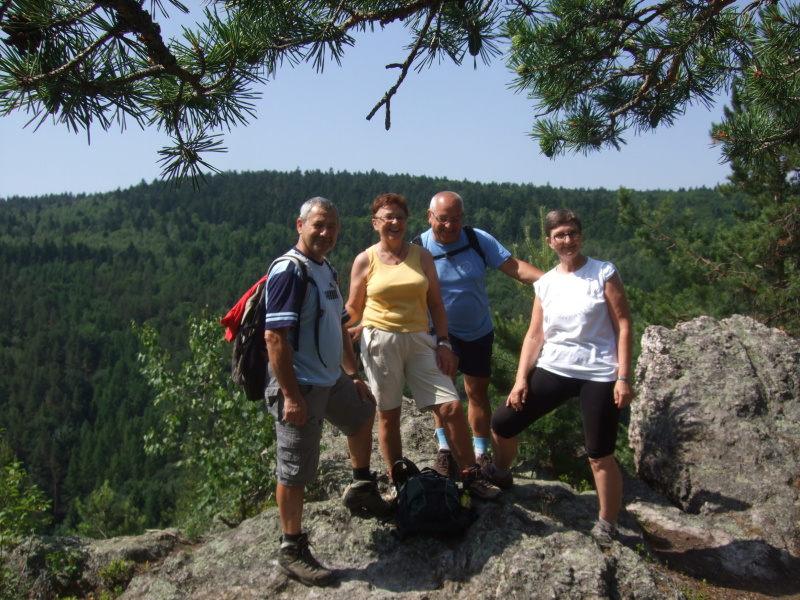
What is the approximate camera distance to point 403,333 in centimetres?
362

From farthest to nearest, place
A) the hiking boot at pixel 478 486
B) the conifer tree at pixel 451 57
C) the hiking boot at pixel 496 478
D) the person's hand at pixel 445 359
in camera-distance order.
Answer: the hiking boot at pixel 496 478 → the person's hand at pixel 445 359 → the hiking boot at pixel 478 486 → the conifer tree at pixel 451 57

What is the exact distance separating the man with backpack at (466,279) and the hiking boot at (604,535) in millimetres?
645

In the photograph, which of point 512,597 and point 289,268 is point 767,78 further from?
point 512,597

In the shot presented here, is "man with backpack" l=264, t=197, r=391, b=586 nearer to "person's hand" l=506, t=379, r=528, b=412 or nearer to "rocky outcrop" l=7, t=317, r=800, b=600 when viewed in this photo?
"rocky outcrop" l=7, t=317, r=800, b=600

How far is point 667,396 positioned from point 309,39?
12.5 ft

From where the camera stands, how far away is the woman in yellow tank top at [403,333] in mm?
3617

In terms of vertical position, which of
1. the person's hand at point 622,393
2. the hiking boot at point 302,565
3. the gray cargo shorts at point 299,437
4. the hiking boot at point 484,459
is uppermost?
the person's hand at point 622,393

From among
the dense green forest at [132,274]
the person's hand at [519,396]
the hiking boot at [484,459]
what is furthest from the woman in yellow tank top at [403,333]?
the dense green forest at [132,274]

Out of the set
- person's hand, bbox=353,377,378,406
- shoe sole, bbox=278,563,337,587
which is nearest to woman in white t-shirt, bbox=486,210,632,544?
person's hand, bbox=353,377,378,406

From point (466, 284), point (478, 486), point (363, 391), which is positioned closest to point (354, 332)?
point (363, 391)

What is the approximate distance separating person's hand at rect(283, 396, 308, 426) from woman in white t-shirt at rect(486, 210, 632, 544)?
3.94 feet

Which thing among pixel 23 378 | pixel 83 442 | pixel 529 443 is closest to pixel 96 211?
pixel 23 378

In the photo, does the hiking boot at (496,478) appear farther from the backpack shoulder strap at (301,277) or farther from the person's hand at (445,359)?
the backpack shoulder strap at (301,277)

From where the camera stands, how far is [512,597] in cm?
299
